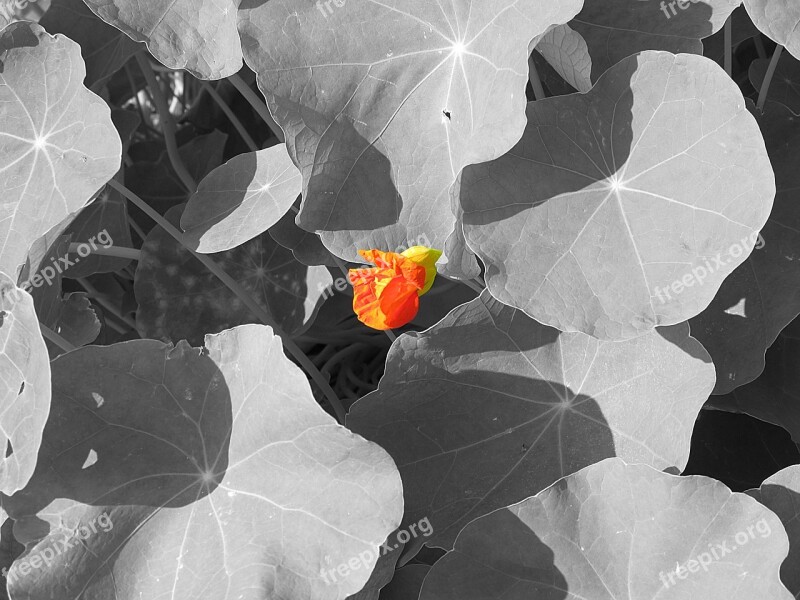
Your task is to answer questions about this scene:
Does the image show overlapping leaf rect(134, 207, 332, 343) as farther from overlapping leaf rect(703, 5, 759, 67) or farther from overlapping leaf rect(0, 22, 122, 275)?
overlapping leaf rect(703, 5, 759, 67)

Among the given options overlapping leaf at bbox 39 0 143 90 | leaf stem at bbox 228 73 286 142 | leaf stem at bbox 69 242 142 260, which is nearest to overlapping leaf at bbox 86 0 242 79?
leaf stem at bbox 228 73 286 142

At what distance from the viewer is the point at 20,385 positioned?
4.69 feet

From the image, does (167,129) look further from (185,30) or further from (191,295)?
(185,30)

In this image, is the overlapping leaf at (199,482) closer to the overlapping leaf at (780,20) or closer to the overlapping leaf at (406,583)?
the overlapping leaf at (406,583)

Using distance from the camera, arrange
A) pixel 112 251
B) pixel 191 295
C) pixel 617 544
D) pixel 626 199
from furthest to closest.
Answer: pixel 191 295 < pixel 112 251 < pixel 626 199 < pixel 617 544

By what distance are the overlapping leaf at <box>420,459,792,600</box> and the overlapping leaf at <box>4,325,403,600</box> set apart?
0.59 feet

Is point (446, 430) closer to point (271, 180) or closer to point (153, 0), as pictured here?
point (271, 180)

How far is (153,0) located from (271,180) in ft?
1.38

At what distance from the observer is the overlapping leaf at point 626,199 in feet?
4.35

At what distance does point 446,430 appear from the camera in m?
1.55

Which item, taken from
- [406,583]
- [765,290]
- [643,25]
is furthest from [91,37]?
[765,290]

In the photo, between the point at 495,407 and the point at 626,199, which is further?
the point at 495,407

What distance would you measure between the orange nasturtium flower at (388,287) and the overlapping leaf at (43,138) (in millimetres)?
536

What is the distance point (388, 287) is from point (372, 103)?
1.25ft
